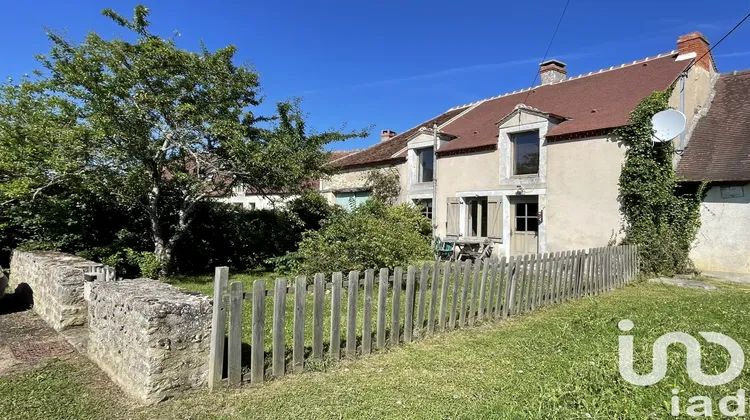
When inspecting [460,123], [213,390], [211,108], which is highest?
[460,123]

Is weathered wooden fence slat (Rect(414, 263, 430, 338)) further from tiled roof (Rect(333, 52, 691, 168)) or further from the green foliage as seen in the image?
the green foliage

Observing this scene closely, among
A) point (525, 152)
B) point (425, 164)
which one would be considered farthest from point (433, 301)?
point (425, 164)

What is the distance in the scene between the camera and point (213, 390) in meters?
3.80

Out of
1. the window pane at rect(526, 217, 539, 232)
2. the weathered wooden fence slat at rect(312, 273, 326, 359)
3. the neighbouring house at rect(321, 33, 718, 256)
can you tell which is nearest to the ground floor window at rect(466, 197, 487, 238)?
the neighbouring house at rect(321, 33, 718, 256)

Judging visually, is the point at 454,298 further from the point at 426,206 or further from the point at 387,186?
the point at 387,186

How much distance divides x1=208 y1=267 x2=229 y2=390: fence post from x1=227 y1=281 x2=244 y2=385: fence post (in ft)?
0.23

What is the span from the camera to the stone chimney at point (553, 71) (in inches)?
698

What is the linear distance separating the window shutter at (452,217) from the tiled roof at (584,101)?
1.88 meters

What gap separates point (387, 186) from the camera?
17.7 metres

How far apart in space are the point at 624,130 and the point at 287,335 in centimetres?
1040

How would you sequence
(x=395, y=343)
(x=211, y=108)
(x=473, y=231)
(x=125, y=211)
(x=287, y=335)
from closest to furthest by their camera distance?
1. (x=395, y=343)
2. (x=287, y=335)
3. (x=211, y=108)
4. (x=125, y=211)
5. (x=473, y=231)

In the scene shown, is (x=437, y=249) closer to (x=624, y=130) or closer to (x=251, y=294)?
(x=624, y=130)

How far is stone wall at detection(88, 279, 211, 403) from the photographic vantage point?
354 centimetres

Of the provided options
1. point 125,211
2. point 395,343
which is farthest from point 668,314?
point 125,211
